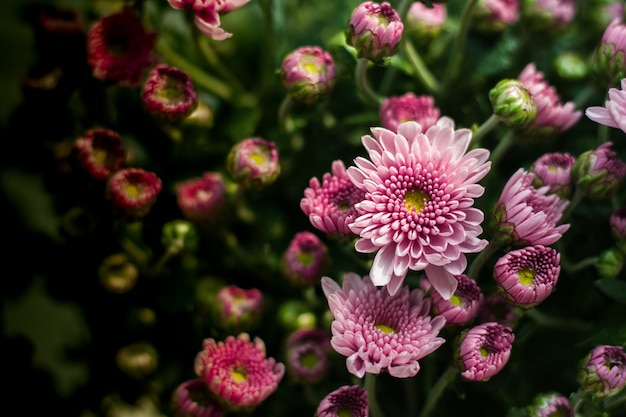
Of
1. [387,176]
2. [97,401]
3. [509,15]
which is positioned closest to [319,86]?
[387,176]

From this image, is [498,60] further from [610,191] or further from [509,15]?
[610,191]

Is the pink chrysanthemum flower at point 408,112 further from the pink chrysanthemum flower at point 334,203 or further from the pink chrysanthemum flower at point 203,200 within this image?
the pink chrysanthemum flower at point 203,200

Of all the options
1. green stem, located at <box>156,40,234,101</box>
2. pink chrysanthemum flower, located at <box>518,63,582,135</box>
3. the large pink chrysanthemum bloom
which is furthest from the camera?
green stem, located at <box>156,40,234,101</box>

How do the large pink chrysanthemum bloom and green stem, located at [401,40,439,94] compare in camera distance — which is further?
green stem, located at [401,40,439,94]

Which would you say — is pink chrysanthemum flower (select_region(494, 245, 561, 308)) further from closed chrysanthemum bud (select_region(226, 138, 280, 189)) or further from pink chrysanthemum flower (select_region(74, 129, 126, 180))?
pink chrysanthemum flower (select_region(74, 129, 126, 180))

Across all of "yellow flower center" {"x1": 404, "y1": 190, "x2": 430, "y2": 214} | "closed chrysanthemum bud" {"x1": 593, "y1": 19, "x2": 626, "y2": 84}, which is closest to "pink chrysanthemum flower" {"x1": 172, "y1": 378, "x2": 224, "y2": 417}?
"yellow flower center" {"x1": 404, "y1": 190, "x2": 430, "y2": 214}
